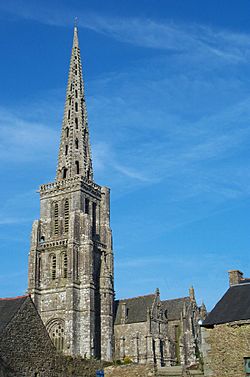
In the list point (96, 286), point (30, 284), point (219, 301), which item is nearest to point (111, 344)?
point (96, 286)

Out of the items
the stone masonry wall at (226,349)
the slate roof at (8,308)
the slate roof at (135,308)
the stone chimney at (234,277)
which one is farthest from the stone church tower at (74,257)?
the stone masonry wall at (226,349)

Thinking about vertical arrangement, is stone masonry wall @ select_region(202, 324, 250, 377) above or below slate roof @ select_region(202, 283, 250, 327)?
below

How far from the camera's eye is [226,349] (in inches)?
826

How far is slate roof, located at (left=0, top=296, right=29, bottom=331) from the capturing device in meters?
21.9

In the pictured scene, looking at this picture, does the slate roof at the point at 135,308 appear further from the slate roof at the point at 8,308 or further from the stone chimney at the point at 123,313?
the slate roof at the point at 8,308

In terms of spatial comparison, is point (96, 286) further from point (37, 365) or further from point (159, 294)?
point (37, 365)

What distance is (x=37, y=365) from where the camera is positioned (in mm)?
22094

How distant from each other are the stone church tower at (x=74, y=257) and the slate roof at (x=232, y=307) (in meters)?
29.8

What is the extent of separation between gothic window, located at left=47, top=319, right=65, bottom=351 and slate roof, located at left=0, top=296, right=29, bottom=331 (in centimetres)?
2953

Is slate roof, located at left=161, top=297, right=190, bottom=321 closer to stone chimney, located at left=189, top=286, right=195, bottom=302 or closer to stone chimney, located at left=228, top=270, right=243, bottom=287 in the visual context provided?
stone chimney, located at left=189, top=286, right=195, bottom=302

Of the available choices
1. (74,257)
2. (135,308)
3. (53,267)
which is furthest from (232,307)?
(135,308)

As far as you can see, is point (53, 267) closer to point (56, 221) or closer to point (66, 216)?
point (56, 221)

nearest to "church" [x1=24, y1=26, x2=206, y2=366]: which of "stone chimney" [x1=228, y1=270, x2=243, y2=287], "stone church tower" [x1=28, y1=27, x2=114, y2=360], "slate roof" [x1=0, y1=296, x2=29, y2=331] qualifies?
"stone church tower" [x1=28, y1=27, x2=114, y2=360]

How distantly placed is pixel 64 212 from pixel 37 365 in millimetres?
36193
